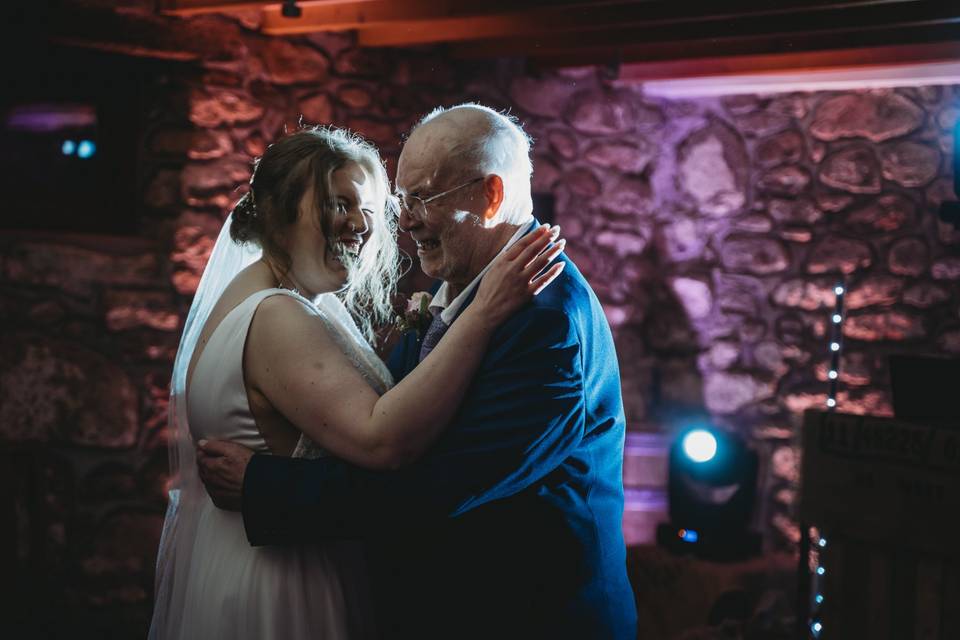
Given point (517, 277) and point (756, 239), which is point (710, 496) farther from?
point (517, 277)

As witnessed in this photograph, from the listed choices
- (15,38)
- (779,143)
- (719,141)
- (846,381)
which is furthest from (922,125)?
(15,38)

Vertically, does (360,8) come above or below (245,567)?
above

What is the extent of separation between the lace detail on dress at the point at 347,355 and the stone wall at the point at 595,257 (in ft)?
6.63

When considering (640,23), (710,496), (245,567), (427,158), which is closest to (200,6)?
(640,23)

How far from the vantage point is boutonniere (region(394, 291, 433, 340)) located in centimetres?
202

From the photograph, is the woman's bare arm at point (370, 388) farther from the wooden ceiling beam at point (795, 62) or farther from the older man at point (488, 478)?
the wooden ceiling beam at point (795, 62)

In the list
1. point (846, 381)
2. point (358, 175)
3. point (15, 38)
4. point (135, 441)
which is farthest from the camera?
point (846, 381)

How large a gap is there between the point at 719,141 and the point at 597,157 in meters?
0.65

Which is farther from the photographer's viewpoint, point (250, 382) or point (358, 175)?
point (358, 175)

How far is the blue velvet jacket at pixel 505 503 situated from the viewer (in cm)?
162

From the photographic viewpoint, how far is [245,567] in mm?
1771

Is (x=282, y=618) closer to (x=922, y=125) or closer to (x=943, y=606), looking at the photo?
(x=943, y=606)

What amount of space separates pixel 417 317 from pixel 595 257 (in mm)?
2764

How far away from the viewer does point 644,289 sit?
15.5ft
